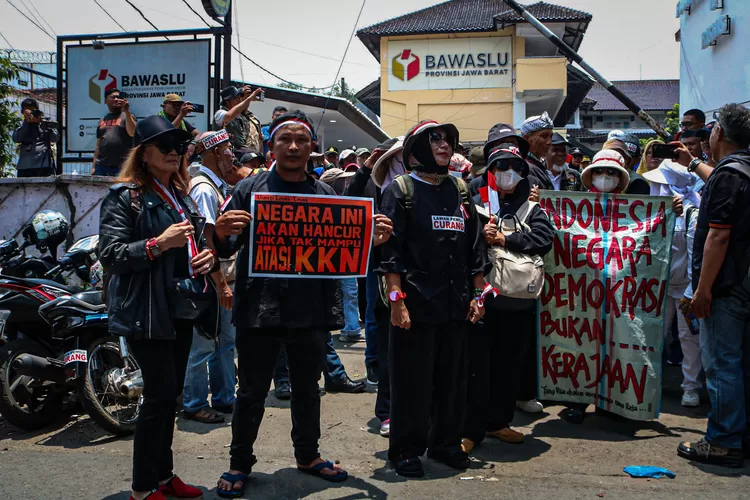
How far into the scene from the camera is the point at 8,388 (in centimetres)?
540

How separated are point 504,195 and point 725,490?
232cm

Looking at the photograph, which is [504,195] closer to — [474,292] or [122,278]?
[474,292]

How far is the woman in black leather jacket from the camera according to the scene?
3686 mm

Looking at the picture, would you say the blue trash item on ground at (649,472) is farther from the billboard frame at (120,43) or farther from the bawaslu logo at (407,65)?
the bawaslu logo at (407,65)

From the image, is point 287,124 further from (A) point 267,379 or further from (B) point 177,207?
(A) point 267,379

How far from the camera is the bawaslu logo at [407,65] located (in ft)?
125

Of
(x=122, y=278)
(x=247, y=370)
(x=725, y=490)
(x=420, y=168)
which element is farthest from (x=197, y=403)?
(x=725, y=490)

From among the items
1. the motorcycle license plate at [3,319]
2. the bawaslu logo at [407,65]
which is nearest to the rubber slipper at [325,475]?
the motorcycle license plate at [3,319]

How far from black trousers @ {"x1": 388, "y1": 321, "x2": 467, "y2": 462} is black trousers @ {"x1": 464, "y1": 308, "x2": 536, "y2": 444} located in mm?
278

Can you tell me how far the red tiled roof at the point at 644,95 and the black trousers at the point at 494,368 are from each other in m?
51.0

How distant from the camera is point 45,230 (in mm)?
7137

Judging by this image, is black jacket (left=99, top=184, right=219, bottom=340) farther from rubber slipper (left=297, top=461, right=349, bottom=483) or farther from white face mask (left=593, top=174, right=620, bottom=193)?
white face mask (left=593, top=174, right=620, bottom=193)

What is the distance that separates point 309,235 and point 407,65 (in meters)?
35.3

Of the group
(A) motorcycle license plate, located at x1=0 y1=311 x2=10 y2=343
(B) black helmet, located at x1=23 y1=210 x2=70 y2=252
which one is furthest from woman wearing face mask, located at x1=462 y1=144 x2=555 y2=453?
(B) black helmet, located at x1=23 y1=210 x2=70 y2=252
